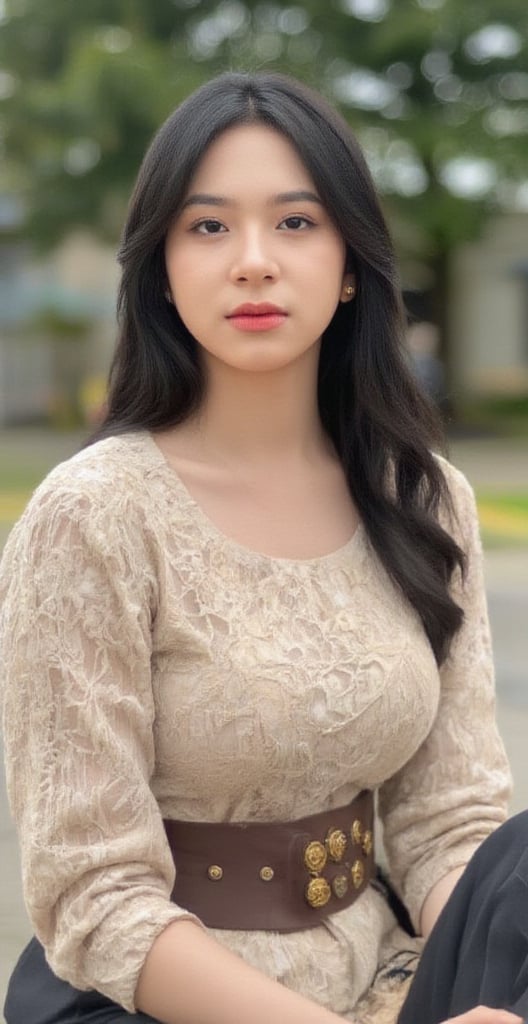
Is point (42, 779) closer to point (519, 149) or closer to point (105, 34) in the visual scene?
point (519, 149)

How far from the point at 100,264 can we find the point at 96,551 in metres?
29.6

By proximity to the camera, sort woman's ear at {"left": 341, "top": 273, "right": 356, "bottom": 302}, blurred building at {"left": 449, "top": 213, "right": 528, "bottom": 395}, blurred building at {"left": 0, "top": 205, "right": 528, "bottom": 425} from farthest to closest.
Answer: blurred building at {"left": 449, "top": 213, "right": 528, "bottom": 395}, blurred building at {"left": 0, "top": 205, "right": 528, "bottom": 425}, woman's ear at {"left": 341, "top": 273, "right": 356, "bottom": 302}

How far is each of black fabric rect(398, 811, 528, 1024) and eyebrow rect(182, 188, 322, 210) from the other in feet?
2.73

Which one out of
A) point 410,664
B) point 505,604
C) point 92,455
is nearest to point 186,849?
point 410,664

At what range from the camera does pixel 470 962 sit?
1.94 metres

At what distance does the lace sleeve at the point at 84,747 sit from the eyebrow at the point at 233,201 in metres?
0.42

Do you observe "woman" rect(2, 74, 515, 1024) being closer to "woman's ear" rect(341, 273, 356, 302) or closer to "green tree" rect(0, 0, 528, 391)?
"woman's ear" rect(341, 273, 356, 302)

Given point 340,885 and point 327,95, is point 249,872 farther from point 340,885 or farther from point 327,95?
point 327,95

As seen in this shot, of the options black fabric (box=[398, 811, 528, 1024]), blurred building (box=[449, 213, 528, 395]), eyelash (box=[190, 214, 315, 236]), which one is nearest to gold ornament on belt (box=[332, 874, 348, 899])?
black fabric (box=[398, 811, 528, 1024])

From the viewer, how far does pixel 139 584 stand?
2.05m

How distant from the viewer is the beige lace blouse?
199 cm

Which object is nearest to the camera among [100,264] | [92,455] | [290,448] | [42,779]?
[42,779]

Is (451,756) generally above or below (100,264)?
below

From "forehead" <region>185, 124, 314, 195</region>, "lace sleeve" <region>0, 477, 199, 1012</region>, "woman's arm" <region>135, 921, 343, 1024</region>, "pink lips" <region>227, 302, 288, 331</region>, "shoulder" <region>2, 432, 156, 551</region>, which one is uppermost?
"forehead" <region>185, 124, 314, 195</region>
